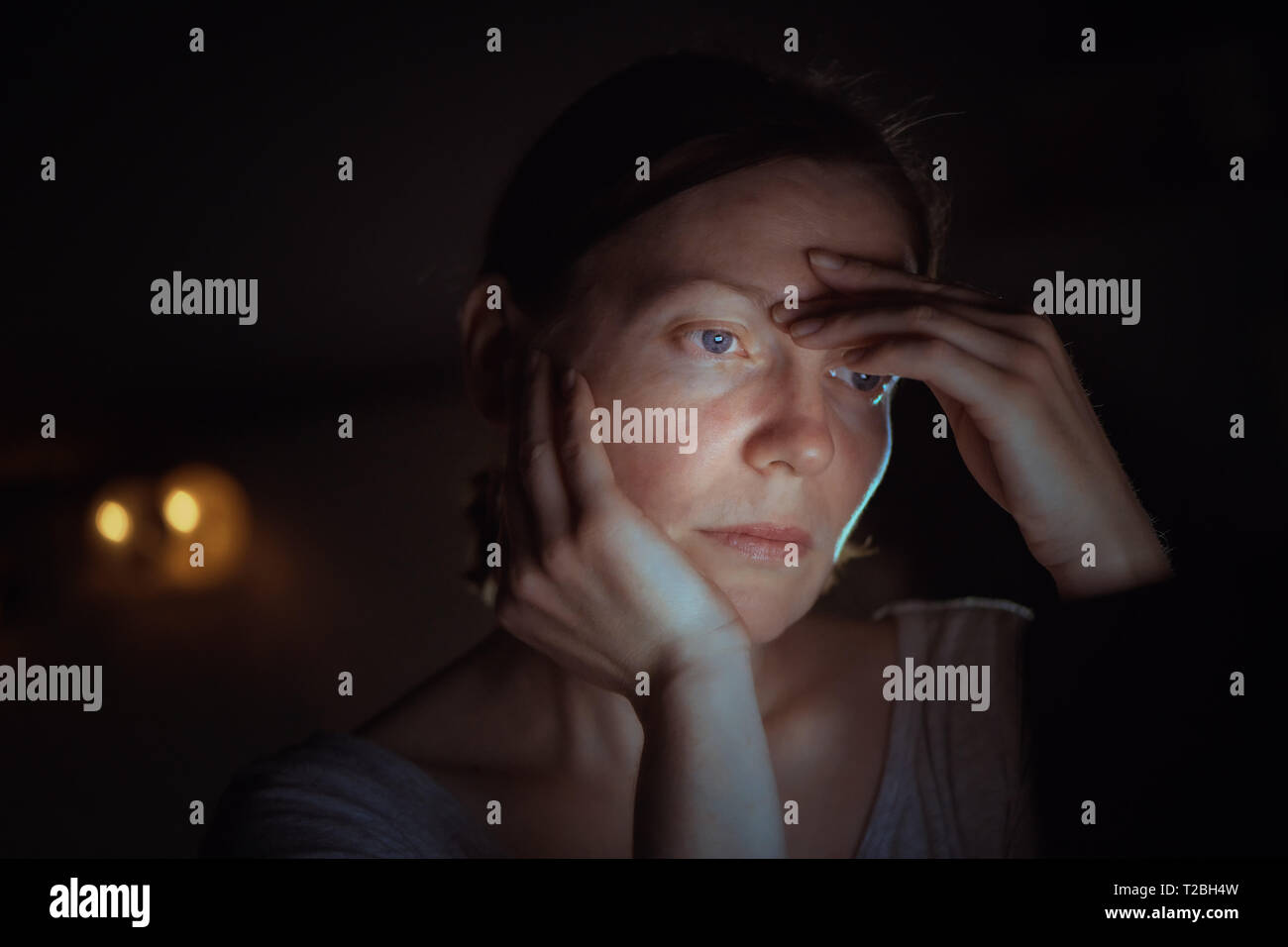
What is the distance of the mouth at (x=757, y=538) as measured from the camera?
4.73 ft

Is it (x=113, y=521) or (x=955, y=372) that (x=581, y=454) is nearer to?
(x=955, y=372)

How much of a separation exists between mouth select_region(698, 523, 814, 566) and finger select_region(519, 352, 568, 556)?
20 centimetres

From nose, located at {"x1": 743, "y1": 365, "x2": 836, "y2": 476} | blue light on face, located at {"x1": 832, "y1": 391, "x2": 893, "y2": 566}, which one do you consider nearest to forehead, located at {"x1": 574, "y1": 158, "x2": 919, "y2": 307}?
nose, located at {"x1": 743, "y1": 365, "x2": 836, "y2": 476}

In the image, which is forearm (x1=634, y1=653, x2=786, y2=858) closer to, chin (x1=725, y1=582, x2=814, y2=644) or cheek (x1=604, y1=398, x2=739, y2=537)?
chin (x1=725, y1=582, x2=814, y2=644)

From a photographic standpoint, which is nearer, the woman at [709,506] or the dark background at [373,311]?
the woman at [709,506]

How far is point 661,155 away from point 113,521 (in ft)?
3.07

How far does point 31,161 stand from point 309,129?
42 cm

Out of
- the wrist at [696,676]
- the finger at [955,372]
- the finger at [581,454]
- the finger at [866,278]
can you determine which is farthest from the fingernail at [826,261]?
the wrist at [696,676]

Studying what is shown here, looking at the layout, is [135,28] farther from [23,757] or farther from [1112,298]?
[1112,298]

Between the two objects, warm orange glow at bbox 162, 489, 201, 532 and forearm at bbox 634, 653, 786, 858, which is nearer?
forearm at bbox 634, 653, 786, 858

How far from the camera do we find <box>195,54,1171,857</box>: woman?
1.41 m

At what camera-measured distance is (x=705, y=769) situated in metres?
1.37

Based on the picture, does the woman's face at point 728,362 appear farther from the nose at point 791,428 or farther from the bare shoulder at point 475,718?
the bare shoulder at point 475,718

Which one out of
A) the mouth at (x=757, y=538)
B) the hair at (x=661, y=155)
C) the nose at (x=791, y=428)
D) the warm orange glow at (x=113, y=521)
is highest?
the hair at (x=661, y=155)
